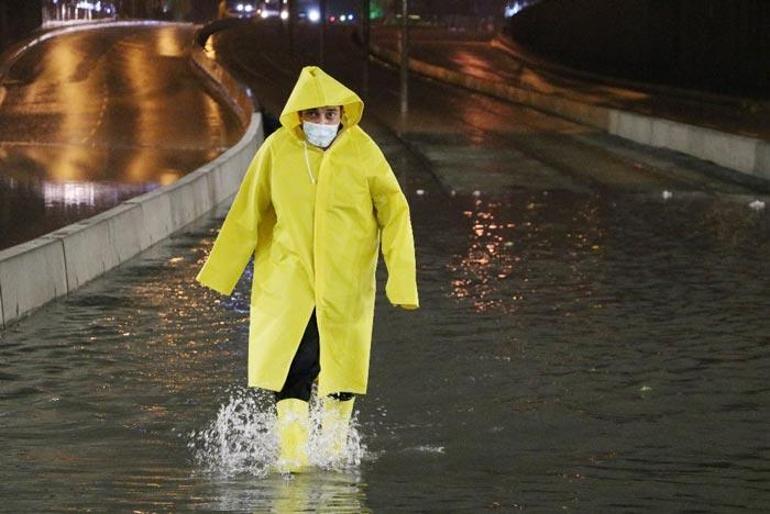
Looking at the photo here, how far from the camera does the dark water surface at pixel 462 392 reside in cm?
Result: 775

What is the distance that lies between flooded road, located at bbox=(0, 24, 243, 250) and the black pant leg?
10.6 meters

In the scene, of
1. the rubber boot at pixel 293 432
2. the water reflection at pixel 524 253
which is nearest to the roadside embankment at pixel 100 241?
the water reflection at pixel 524 253

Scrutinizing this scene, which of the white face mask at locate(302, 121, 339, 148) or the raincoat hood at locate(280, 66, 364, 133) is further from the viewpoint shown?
the white face mask at locate(302, 121, 339, 148)

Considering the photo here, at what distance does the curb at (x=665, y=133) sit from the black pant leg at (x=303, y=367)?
20457 millimetres

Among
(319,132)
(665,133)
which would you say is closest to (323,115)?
(319,132)

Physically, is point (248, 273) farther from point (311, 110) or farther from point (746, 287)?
point (311, 110)

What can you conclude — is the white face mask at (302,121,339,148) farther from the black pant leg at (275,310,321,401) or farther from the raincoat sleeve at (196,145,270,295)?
the black pant leg at (275,310,321,401)

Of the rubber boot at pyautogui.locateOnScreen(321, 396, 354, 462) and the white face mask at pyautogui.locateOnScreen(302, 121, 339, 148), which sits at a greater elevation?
the white face mask at pyautogui.locateOnScreen(302, 121, 339, 148)

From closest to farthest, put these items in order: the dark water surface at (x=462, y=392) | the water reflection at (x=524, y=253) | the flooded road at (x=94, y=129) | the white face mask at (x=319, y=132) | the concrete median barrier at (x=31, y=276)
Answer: the dark water surface at (x=462, y=392), the white face mask at (x=319, y=132), the concrete median barrier at (x=31, y=276), the water reflection at (x=524, y=253), the flooded road at (x=94, y=129)

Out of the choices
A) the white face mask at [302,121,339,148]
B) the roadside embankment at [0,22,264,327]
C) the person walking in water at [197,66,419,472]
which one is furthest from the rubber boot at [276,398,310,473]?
the roadside embankment at [0,22,264,327]

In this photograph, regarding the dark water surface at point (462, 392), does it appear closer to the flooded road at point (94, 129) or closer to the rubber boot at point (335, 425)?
the rubber boot at point (335, 425)

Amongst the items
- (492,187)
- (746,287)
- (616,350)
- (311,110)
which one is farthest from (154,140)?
(311,110)

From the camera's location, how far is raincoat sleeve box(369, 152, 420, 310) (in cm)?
804

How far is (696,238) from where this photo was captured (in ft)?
63.2
